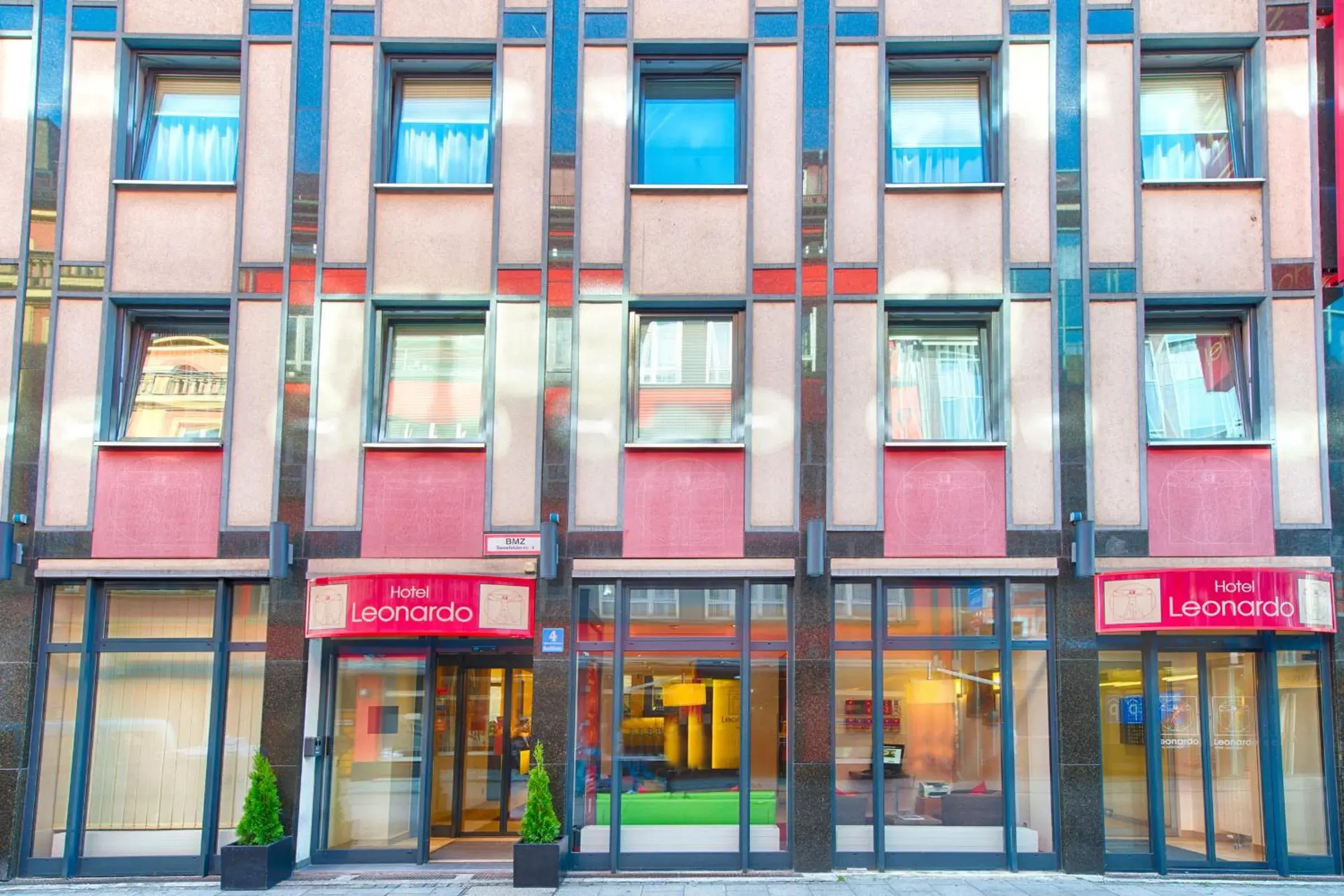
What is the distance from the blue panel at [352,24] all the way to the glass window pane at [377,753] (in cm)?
719

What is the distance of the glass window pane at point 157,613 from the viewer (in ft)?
39.9

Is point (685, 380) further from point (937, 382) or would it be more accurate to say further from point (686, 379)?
point (937, 382)

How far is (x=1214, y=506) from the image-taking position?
38.8 feet

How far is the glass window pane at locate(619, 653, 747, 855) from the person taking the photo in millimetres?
11766

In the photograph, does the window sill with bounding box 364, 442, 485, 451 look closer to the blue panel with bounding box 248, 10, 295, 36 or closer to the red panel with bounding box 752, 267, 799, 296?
the red panel with bounding box 752, 267, 799, 296

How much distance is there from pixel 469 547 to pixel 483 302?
278 cm

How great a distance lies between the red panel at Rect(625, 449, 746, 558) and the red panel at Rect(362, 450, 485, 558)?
5.60ft

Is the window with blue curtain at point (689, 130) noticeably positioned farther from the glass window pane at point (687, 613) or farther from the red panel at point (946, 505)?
the glass window pane at point (687, 613)

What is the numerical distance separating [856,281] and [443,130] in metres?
5.21

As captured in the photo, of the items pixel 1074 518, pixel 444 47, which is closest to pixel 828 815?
pixel 1074 518

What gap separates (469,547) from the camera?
12031mm

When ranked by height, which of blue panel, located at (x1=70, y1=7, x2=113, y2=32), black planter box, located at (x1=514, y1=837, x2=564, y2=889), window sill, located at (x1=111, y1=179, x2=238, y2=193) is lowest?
black planter box, located at (x1=514, y1=837, x2=564, y2=889)

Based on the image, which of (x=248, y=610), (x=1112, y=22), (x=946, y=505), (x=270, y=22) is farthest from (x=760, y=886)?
(x=270, y=22)

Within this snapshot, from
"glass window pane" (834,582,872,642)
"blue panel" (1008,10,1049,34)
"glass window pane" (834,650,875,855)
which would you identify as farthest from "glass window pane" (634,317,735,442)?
"blue panel" (1008,10,1049,34)
